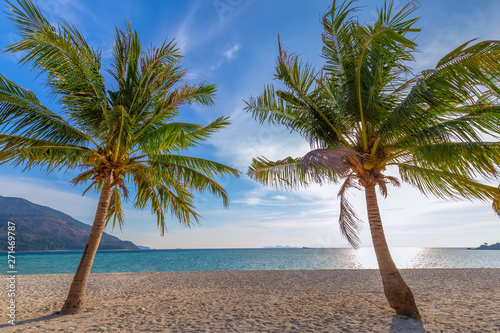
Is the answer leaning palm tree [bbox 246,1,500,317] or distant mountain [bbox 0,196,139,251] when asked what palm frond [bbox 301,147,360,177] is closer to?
leaning palm tree [bbox 246,1,500,317]

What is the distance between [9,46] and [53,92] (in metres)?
1.44

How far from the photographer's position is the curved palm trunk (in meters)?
6.01

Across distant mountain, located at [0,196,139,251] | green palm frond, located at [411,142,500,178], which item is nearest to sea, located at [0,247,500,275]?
distant mountain, located at [0,196,139,251]

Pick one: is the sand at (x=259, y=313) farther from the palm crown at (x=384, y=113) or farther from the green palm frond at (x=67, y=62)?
the green palm frond at (x=67, y=62)

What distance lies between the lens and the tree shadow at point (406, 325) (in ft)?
17.1

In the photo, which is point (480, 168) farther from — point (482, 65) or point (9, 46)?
point (9, 46)

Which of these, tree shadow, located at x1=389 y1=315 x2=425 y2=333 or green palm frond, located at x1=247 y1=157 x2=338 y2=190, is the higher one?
green palm frond, located at x1=247 y1=157 x2=338 y2=190

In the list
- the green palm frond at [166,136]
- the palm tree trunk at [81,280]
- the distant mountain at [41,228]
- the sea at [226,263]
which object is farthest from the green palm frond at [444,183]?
the distant mountain at [41,228]

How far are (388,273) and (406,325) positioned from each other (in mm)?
1041

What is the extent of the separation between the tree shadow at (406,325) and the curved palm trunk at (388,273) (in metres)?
0.21

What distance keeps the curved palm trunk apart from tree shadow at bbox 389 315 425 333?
0.68 feet

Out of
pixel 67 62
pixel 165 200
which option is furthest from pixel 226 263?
pixel 67 62

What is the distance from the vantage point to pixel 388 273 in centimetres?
618

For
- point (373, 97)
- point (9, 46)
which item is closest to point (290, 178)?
point (373, 97)
